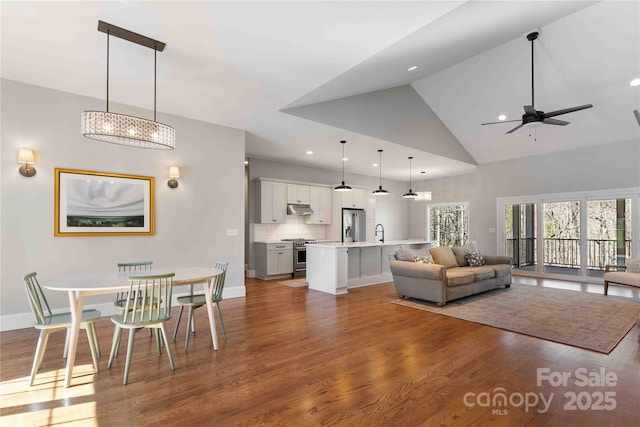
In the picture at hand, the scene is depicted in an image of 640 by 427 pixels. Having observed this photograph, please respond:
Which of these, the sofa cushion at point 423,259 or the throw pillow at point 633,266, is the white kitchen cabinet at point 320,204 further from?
the throw pillow at point 633,266

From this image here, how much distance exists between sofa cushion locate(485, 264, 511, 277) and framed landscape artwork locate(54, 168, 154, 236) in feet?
19.9

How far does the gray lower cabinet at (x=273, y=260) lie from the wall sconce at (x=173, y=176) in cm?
291

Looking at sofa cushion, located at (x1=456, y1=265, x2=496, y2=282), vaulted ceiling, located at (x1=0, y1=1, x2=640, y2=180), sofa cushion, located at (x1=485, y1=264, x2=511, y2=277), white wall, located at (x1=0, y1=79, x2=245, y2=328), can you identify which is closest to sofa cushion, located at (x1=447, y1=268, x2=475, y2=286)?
sofa cushion, located at (x1=456, y1=265, x2=496, y2=282)

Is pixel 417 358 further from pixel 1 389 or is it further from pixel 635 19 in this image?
pixel 635 19

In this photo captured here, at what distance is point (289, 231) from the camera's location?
8633 millimetres

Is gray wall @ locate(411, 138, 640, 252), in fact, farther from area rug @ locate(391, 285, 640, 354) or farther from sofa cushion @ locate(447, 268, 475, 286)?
sofa cushion @ locate(447, 268, 475, 286)

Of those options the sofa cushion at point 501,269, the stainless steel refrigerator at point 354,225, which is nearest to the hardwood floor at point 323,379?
the sofa cushion at point 501,269

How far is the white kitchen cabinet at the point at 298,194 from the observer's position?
8.23 meters

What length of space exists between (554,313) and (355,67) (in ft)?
14.3

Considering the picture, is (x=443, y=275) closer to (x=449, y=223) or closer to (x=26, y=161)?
(x=26, y=161)

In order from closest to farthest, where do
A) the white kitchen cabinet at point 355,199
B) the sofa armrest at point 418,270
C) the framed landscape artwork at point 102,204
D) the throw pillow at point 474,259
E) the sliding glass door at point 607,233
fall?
the framed landscape artwork at point 102,204
the sofa armrest at point 418,270
the throw pillow at point 474,259
the sliding glass door at point 607,233
the white kitchen cabinet at point 355,199

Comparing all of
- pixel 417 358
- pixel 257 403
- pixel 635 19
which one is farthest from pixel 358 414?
pixel 635 19

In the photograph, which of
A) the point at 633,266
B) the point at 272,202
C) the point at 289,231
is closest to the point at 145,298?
the point at 272,202

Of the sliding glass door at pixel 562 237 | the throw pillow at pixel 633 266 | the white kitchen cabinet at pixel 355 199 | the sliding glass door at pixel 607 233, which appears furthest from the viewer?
the white kitchen cabinet at pixel 355 199
